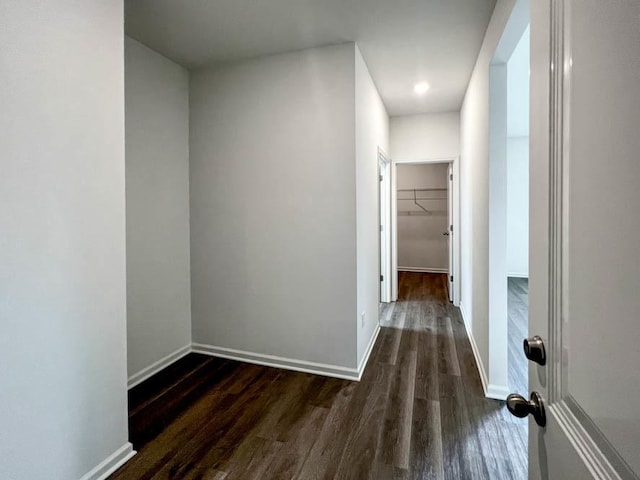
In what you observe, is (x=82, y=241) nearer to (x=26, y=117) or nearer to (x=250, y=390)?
(x=26, y=117)

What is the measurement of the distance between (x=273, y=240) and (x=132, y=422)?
1.57 meters

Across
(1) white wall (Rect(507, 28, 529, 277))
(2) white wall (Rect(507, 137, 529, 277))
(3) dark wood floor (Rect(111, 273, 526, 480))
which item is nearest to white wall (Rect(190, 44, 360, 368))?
(3) dark wood floor (Rect(111, 273, 526, 480))

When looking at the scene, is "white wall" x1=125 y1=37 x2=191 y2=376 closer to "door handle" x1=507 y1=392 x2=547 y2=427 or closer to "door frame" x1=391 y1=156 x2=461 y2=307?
"door handle" x1=507 y1=392 x2=547 y2=427

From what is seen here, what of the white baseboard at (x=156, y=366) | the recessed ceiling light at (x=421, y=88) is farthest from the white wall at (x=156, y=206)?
the recessed ceiling light at (x=421, y=88)

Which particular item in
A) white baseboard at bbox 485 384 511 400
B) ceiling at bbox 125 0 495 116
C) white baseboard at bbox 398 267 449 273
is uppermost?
ceiling at bbox 125 0 495 116

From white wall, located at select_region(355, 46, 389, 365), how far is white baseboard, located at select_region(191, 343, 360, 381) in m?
0.18

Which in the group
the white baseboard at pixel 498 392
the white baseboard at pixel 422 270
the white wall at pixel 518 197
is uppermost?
the white wall at pixel 518 197

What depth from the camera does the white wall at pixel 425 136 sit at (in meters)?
4.41

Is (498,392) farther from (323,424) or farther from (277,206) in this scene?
(277,206)

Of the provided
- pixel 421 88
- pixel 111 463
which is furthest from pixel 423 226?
pixel 111 463

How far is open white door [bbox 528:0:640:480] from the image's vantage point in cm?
45

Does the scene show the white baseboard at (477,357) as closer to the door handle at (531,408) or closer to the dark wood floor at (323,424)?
the dark wood floor at (323,424)

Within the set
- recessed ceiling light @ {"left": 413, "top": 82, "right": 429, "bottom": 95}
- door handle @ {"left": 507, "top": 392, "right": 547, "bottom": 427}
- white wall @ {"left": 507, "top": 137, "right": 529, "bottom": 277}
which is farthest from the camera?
white wall @ {"left": 507, "top": 137, "right": 529, "bottom": 277}

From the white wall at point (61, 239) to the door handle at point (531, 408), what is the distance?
5.62 feet
